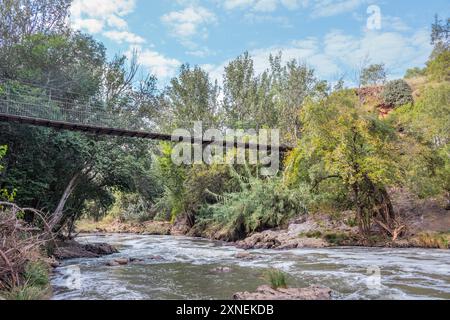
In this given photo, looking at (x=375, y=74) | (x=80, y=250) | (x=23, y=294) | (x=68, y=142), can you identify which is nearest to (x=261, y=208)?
(x=80, y=250)

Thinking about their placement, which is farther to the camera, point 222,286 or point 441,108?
point 441,108

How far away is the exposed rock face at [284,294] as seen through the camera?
18.0 ft

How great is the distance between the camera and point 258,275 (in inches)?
338

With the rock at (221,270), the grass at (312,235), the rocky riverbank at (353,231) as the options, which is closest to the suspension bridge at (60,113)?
the rocky riverbank at (353,231)

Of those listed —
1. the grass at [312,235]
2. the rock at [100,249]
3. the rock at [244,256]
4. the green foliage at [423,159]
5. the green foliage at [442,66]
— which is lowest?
the rock at [100,249]

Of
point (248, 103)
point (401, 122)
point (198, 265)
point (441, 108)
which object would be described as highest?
point (248, 103)

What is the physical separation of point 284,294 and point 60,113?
37.8ft

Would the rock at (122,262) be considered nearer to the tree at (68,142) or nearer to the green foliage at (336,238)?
the tree at (68,142)

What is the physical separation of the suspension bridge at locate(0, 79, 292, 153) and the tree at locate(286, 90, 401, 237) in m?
4.88

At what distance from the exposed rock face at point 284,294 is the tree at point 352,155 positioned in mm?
8354

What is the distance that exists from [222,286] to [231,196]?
1342cm
